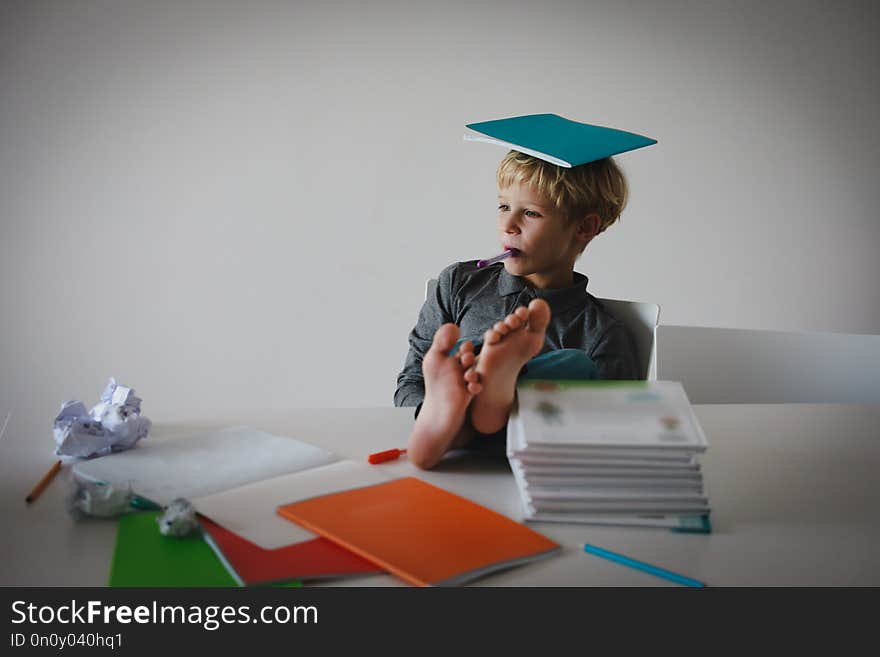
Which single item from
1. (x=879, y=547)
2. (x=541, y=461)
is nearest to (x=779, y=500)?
(x=879, y=547)

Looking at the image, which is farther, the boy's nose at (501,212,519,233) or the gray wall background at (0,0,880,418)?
the gray wall background at (0,0,880,418)

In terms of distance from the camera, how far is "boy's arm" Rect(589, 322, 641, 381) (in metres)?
1.54

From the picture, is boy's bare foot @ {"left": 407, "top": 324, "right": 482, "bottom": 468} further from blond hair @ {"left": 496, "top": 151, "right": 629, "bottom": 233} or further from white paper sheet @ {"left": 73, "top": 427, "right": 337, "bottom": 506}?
blond hair @ {"left": 496, "top": 151, "right": 629, "bottom": 233}

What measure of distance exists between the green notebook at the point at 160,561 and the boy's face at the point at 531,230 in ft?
2.96

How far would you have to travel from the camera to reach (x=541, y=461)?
929 millimetres

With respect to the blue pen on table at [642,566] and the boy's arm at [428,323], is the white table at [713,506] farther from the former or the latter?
the boy's arm at [428,323]

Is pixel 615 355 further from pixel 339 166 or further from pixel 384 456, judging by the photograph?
pixel 339 166

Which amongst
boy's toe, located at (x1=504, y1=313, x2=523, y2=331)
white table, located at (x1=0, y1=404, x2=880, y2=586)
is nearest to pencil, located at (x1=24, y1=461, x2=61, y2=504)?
white table, located at (x1=0, y1=404, x2=880, y2=586)

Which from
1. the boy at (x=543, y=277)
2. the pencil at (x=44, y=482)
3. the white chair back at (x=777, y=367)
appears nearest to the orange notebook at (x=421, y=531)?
the pencil at (x=44, y=482)

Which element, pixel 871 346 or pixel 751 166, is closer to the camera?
pixel 871 346

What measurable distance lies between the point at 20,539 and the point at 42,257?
2.30 meters

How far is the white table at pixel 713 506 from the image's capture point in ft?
2.62

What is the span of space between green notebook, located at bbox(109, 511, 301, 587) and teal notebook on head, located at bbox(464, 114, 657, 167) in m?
0.78
